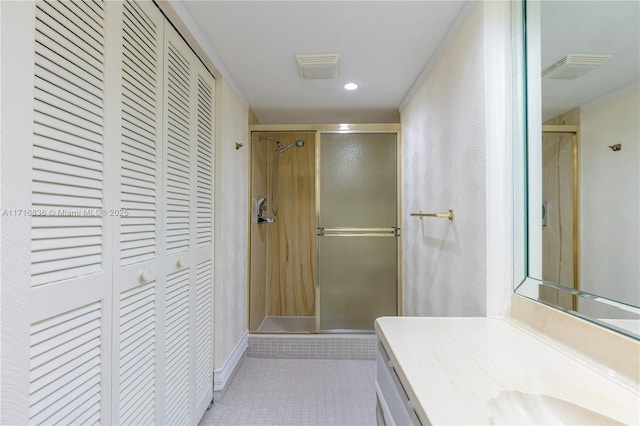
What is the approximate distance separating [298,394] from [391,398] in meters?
1.42

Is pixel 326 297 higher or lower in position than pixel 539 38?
lower

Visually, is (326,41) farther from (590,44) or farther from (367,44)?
(590,44)

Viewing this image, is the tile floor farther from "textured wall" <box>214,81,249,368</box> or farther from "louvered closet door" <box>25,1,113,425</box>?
"louvered closet door" <box>25,1,113,425</box>

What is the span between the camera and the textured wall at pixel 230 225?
205 centimetres

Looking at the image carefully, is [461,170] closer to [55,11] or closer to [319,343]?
[55,11]

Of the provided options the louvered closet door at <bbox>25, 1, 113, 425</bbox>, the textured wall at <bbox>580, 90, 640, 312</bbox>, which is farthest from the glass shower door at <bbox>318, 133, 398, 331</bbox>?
the louvered closet door at <bbox>25, 1, 113, 425</bbox>

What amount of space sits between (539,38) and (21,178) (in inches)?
64.7

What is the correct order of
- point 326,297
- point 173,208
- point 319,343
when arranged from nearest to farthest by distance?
point 173,208 < point 319,343 < point 326,297

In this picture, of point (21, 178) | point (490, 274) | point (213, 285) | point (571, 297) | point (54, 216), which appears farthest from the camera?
point (213, 285)

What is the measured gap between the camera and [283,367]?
8.30ft

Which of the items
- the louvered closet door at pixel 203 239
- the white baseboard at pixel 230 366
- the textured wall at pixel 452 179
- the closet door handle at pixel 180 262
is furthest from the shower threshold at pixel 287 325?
the closet door handle at pixel 180 262

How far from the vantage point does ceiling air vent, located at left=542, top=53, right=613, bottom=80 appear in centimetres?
91

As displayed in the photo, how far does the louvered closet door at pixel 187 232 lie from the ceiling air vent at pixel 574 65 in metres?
1.55

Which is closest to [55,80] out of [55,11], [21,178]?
[55,11]
